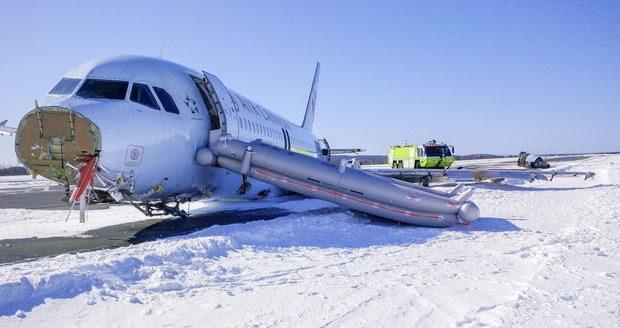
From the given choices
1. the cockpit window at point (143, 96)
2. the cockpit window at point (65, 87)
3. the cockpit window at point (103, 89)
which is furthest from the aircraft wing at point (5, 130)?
the cockpit window at point (143, 96)

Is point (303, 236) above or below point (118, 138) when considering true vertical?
below

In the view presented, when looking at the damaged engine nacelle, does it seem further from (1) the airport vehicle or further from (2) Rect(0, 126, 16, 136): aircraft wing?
(2) Rect(0, 126, 16, 136): aircraft wing

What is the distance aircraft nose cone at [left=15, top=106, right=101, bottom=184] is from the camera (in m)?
7.72

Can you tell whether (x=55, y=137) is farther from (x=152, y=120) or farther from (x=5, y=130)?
(x=5, y=130)

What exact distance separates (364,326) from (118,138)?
6.13 metres

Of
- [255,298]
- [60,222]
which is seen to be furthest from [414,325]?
[60,222]

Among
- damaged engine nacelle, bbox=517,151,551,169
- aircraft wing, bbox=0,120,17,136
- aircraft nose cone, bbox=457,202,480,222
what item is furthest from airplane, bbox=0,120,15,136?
damaged engine nacelle, bbox=517,151,551,169

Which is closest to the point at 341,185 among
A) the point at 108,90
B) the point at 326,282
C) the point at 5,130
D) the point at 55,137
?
the point at 108,90

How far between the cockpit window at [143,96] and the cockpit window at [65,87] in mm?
1032

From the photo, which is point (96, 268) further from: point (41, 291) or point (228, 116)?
point (228, 116)

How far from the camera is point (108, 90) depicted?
8906 mm

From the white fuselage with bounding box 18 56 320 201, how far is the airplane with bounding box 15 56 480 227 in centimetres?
2

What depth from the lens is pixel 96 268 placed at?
5.39 m

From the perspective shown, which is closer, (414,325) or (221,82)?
(414,325)
